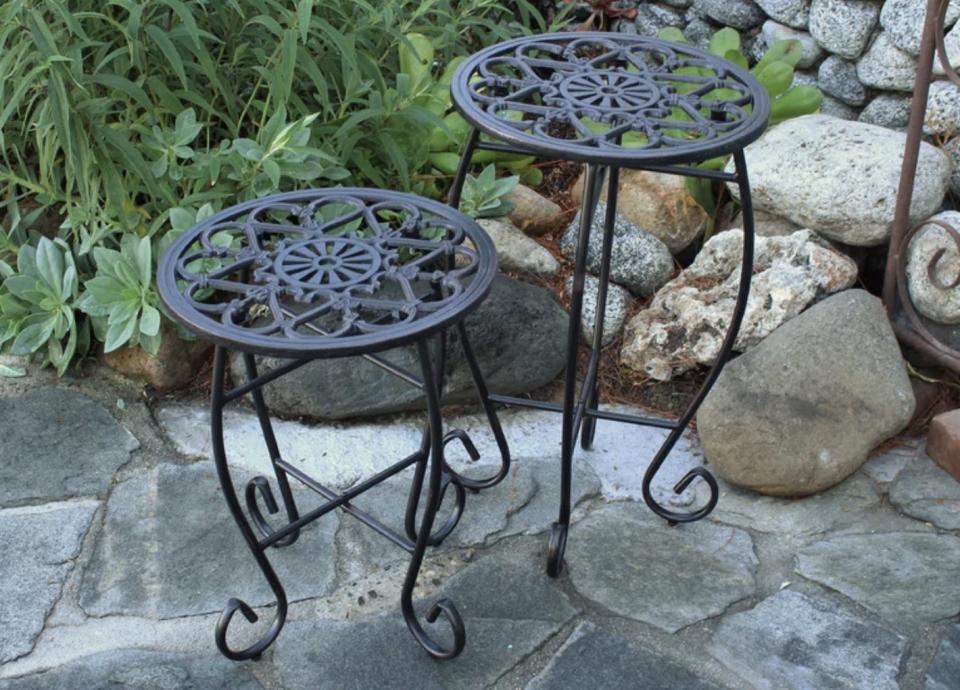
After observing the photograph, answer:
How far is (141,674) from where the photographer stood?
220 cm

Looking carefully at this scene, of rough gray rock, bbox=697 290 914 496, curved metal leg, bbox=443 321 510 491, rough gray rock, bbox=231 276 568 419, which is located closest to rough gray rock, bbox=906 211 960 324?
rough gray rock, bbox=697 290 914 496

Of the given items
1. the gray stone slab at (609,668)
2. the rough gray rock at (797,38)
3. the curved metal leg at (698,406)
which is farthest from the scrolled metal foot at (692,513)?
the rough gray rock at (797,38)

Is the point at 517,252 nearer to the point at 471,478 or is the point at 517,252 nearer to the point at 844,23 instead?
the point at 471,478

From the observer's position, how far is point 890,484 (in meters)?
2.75

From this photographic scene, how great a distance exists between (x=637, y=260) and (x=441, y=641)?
4.20ft

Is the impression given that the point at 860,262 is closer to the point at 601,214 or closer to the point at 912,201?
the point at 912,201

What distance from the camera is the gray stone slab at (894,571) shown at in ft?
7.81

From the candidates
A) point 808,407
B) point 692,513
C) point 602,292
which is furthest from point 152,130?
point 808,407

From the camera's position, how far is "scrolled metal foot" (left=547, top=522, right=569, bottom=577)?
244 cm

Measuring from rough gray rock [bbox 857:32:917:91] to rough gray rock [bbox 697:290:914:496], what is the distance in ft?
3.02

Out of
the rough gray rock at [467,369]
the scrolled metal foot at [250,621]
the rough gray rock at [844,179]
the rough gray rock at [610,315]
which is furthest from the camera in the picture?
the rough gray rock at [610,315]

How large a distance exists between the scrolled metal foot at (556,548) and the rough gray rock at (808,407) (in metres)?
0.47

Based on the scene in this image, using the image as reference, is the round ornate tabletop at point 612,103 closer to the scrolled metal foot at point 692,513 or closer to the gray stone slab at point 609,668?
the scrolled metal foot at point 692,513

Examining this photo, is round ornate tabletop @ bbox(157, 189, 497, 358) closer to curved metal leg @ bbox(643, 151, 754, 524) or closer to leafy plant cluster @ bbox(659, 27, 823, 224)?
curved metal leg @ bbox(643, 151, 754, 524)
